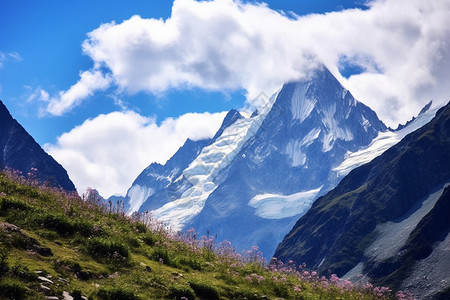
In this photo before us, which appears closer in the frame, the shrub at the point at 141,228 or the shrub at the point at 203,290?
the shrub at the point at 203,290

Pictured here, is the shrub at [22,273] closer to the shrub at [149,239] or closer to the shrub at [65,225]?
the shrub at [65,225]

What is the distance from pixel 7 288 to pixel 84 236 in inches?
257

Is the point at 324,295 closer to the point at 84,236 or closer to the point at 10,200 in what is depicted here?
the point at 84,236

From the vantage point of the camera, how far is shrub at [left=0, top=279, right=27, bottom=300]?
14953 mm

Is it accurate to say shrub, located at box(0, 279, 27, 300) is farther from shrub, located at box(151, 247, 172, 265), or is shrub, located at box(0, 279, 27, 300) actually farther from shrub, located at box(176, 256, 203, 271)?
shrub, located at box(176, 256, 203, 271)

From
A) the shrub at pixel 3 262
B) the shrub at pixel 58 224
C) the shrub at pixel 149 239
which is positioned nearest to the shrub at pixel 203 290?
the shrub at pixel 149 239

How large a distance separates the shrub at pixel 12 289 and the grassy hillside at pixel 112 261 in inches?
1.0

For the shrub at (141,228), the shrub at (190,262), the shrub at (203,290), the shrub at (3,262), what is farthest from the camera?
the shrub at (141,228)

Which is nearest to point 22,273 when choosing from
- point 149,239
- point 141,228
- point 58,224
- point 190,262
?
point 58,224

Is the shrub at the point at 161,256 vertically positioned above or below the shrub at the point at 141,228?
below

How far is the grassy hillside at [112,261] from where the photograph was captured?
17000 mm

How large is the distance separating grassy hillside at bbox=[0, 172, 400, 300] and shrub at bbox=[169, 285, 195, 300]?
0.04m

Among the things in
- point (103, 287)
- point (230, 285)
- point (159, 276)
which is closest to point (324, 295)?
point (230, 285)

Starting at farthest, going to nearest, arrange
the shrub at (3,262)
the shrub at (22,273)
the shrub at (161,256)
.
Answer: the shrub at (161,256) < the shrub at (22,273) < the shrub at (3,262)
